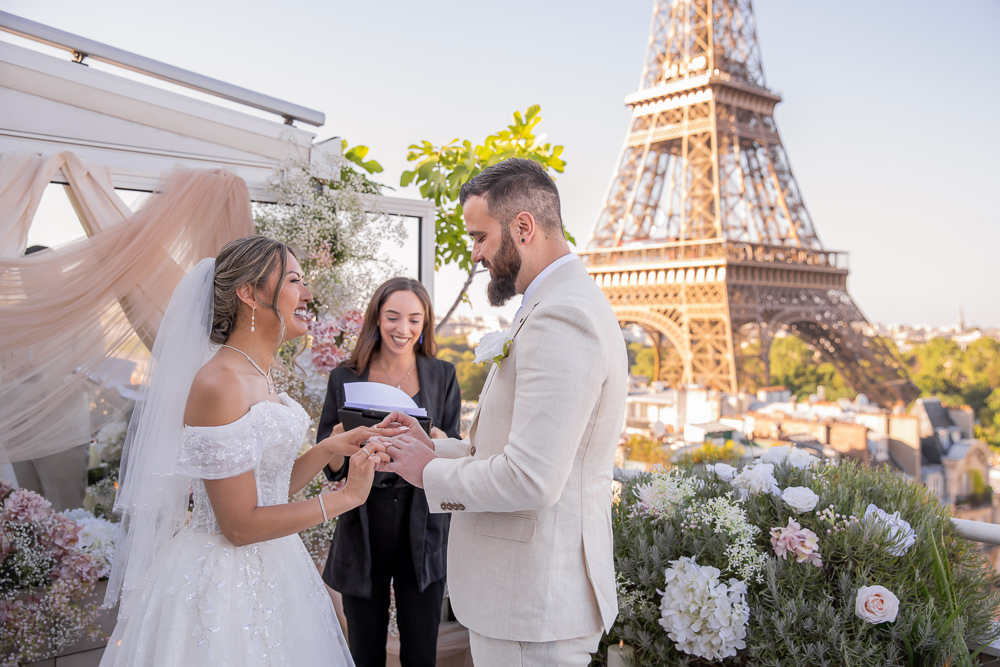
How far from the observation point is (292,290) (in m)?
1.82

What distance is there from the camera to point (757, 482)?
7.84ft

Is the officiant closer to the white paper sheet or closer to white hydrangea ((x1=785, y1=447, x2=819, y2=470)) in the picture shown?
the white paper sheet

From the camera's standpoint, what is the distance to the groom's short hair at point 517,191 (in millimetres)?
1559

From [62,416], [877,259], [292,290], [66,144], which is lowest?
[62,416]

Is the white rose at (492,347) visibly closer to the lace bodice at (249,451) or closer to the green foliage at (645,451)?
the lace bodice at (249,451)

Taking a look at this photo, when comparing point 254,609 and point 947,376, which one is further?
point 947,376

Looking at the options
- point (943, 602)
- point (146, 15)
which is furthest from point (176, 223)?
point (146, 15)

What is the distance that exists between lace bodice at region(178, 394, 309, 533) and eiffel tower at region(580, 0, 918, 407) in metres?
16.3

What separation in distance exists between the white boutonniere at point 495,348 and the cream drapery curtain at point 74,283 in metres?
1.95

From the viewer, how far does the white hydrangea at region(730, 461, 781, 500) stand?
2.38 meters

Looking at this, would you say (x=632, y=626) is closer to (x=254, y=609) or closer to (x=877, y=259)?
(x=254, y=609)

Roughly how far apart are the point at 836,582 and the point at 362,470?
1502 mm

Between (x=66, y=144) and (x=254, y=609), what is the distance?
2.58 m

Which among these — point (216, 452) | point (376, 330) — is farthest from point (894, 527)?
point (216, 452)
